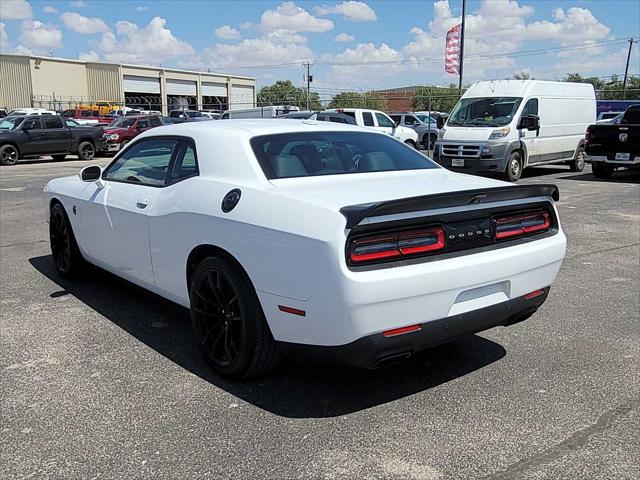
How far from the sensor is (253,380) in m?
Result: 3.69

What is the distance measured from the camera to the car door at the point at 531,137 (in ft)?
48.8

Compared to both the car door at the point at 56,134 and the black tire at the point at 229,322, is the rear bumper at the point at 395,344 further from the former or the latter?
the car door at the point at 56,134

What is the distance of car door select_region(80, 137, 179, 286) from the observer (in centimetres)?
440

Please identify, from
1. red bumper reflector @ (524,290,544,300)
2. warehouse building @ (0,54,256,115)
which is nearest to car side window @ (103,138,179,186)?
red bumper reflector @ (524,290,544,300)

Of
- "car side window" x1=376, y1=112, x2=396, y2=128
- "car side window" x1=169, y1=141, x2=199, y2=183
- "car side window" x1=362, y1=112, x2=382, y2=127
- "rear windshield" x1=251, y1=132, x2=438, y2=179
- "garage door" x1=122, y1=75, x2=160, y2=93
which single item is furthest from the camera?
"garage door" x1=122, y1=75, x2=160, y2=93

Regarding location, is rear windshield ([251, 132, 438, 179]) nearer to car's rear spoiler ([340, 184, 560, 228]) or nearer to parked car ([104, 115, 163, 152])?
car's rear spoiler ([340, 184, 560, 228])

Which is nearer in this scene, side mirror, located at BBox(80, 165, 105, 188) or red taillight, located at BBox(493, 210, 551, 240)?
red taillight, located at BBox(493, 210, 551, 240)

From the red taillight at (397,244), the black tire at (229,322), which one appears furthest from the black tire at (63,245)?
the red taillight at (397,244)

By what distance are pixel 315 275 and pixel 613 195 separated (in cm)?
1163

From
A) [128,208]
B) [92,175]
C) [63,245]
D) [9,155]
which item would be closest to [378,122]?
[9,155]

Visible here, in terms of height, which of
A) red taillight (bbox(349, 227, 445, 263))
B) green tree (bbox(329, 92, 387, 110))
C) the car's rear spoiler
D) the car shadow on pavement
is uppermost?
green tree (bbox(329, 92, 387, 110))

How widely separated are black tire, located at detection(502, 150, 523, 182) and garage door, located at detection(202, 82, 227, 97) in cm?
6652

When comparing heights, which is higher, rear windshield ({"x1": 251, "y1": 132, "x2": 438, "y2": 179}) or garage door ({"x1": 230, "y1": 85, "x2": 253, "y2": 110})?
garage door ({"x1": 230, "y1": 85, "x2": 253, "y2": 110})

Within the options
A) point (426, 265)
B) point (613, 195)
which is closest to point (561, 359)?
point (426, 265)
